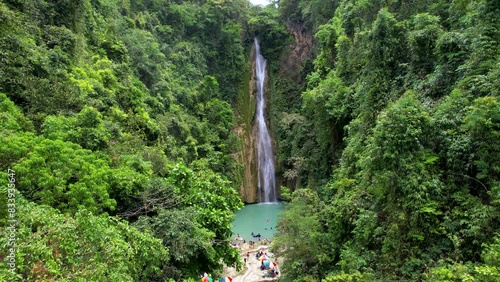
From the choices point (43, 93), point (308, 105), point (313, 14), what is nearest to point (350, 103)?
point (308, 105)

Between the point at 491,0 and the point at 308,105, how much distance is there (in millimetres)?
9045

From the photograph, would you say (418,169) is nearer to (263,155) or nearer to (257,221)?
(257,221)

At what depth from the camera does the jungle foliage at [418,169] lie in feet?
23.8

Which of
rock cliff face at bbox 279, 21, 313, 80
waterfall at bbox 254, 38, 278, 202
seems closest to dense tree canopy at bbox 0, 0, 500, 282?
waterfall at bbox 254, 38, 278, 202

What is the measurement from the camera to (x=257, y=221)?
21016mm

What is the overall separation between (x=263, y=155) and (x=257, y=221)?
7.01 m

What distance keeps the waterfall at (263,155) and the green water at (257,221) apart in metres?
1.10

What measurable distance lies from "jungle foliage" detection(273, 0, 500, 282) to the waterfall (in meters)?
13.0

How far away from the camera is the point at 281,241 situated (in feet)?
34.1

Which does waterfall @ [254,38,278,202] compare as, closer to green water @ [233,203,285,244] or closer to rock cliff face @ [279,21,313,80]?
green water @ [233,203,285,244]

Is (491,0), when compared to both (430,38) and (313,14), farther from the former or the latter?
(313,14)

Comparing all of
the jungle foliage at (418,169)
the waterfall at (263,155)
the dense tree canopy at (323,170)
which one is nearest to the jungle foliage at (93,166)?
the dense tree canopy at (323,170)

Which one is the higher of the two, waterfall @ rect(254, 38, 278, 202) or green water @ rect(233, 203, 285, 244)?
waterfall @ rect(254, 38, 278, 202)

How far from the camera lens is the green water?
19203mm
